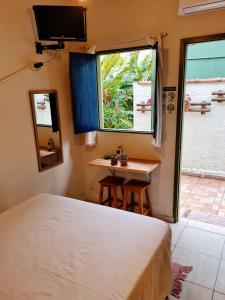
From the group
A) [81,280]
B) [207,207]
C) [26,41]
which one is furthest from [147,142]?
[81,280]

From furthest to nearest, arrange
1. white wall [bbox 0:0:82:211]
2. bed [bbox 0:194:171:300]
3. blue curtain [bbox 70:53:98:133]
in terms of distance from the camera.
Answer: blue curtain [bbox 70:53:98:133] < white wall [bbox 0:0:82:211] < bed [bbox 0:194:171:300]

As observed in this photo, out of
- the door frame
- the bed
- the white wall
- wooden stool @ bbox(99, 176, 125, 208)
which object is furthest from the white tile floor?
the white wall

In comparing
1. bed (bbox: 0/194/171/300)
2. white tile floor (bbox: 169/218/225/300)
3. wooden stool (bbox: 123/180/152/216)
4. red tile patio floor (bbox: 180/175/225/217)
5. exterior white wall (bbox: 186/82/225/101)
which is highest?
exterior white wall (bbox: 186/82/225/101)

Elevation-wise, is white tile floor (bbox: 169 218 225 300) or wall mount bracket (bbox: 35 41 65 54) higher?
wall mount bracket (bbox: 35 41 65 54)

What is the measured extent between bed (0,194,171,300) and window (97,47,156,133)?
5.19 ft

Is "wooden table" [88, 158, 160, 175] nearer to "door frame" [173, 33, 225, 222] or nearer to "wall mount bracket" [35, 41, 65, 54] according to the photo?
"door frame" [173, 33, 225, 222]

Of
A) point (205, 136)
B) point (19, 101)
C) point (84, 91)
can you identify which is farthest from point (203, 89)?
point (19, 101)

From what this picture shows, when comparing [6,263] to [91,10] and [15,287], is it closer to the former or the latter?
[15,287]

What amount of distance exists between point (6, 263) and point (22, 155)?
4.58ft

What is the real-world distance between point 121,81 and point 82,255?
2531 mm

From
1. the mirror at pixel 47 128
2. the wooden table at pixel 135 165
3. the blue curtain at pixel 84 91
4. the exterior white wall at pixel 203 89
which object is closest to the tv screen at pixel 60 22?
the blue curtain at pixel 84 91

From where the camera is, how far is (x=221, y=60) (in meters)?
4.41

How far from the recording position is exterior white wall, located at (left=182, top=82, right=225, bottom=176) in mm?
4617

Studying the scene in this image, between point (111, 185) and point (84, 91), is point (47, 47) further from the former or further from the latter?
point (111, 185)
